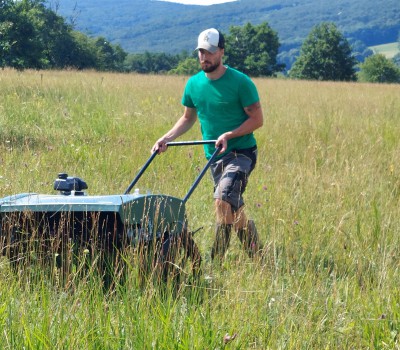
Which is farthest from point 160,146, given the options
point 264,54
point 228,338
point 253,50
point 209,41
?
point 253,50

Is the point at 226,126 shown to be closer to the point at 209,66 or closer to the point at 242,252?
the point at 209,66

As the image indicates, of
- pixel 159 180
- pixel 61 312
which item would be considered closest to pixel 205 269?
pixel 61 312

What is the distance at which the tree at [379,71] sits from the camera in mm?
75375

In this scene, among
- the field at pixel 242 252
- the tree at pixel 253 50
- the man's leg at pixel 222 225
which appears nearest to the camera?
the field at pixel 242 252

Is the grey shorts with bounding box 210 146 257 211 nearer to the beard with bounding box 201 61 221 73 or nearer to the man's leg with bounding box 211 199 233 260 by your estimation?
the man's leg with bounding box 211 199 233 260

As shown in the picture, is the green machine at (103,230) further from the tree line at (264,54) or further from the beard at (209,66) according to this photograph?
the tree line at (264,54)

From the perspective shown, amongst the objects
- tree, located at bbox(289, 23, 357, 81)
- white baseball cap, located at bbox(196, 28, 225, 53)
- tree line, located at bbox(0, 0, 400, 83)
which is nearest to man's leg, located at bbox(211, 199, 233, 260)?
white baseball cap, located at bbox(196, 28, 225, 53)

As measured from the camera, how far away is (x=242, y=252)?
13.0 ft

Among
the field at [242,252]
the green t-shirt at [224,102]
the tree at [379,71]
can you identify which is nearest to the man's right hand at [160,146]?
the green t-shirt at [224,102]

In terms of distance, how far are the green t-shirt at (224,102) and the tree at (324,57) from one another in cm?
6715

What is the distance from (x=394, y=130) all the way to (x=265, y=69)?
64143 mm

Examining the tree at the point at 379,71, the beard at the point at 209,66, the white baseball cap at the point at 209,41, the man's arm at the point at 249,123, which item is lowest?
the tree at the point at 379,71

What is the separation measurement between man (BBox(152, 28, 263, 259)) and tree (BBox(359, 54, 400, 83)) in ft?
239

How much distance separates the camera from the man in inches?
174
